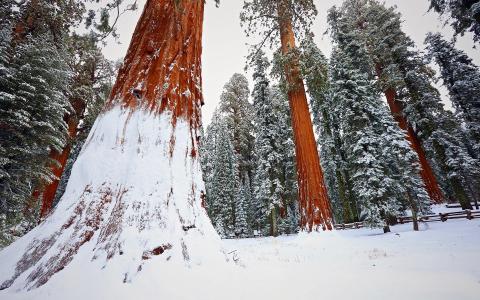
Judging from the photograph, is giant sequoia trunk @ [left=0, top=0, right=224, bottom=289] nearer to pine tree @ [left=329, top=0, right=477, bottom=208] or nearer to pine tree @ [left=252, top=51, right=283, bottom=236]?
pine tree @ [left=329, top=0, right=477, bottom=208]

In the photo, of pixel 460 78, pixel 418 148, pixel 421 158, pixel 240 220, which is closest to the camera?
pixel 460 78

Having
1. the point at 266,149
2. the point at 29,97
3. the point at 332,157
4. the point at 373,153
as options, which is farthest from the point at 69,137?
the point at 332,157

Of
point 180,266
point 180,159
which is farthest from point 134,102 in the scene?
point 180,266

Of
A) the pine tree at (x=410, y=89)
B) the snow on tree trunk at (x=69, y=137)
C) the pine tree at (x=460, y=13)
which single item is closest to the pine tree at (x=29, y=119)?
the snow on tree trunk at (x=69, y=137)

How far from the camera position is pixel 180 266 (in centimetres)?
203

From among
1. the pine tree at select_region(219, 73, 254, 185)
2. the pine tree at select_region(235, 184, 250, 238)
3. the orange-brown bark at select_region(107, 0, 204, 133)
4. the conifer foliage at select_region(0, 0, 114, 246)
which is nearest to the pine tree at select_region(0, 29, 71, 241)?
the conifer foliage at select_region(0, 0, 114, 246)

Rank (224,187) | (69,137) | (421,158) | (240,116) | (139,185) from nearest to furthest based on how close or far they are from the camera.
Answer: (139,185), (69,137), (421,158), (224,187), (240,116)

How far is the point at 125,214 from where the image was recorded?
88.7 inches

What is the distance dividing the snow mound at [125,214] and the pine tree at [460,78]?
25291 mm

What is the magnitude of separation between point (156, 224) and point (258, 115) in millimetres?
24579

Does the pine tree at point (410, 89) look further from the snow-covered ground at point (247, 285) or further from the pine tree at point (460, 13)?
the snow-covered ground at point (247, 285)

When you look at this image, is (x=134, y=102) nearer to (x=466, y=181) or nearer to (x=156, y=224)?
(x=156, y=224)

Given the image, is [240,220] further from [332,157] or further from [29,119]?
[29,119]

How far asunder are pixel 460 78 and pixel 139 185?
2833cm
